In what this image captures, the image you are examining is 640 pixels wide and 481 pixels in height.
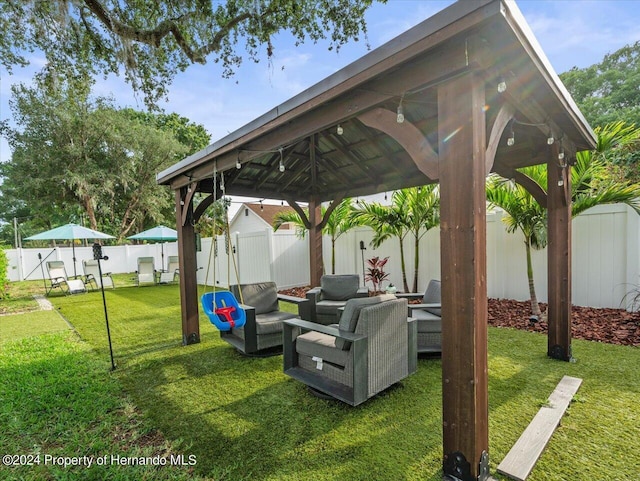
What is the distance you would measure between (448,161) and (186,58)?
30.5 ft

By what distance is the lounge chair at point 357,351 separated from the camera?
2678 millimetres

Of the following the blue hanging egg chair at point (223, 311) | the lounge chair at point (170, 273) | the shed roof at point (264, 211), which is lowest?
the lounge chair at point (170, 273)

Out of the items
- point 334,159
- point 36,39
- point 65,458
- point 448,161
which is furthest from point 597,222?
point 36,39

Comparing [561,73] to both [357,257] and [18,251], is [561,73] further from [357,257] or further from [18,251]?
[18,251]

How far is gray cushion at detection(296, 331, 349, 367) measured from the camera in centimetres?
282

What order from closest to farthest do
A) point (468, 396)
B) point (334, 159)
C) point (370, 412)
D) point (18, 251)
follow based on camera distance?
point (468, 396), point (370, 412), point (334, 159), point (18, 251)

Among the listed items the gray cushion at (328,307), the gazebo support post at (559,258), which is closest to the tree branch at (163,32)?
the gray cushion at (328,307)

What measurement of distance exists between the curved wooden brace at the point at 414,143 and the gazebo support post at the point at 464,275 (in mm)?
92

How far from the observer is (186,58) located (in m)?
8.53

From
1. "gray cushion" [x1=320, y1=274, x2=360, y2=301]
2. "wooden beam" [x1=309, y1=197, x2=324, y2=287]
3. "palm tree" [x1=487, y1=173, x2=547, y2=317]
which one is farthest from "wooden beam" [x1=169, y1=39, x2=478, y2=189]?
"palm tree" [x1=487, y1=173, x2=547, y2=317]

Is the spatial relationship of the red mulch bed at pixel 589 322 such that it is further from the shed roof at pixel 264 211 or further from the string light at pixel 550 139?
the shed roof at pixel 264 211

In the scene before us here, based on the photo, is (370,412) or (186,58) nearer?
(370,412)

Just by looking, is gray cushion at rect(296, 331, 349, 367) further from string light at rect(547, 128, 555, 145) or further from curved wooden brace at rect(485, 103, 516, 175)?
string light at rect(547, 128, 555, 145)

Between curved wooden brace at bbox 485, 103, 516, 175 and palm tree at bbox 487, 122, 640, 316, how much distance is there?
306 centimetres
